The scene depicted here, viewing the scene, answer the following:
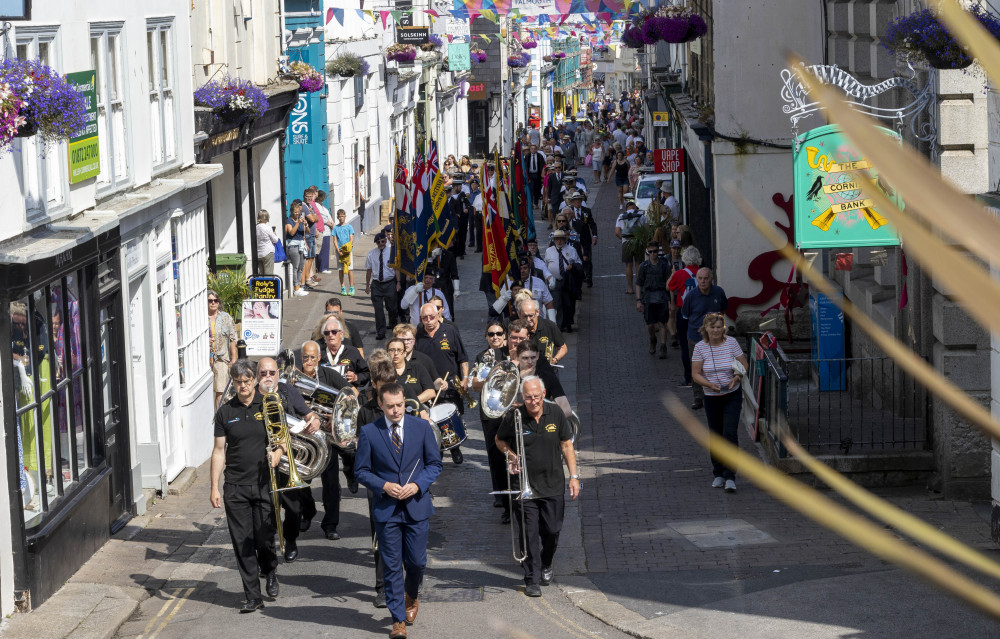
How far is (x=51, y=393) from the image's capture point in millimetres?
10133

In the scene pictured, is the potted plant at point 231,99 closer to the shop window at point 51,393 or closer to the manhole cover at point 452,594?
the shop window at point 51,393

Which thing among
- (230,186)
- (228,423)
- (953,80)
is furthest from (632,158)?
(228,423)

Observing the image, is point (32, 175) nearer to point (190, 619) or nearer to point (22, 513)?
point (22, 513)

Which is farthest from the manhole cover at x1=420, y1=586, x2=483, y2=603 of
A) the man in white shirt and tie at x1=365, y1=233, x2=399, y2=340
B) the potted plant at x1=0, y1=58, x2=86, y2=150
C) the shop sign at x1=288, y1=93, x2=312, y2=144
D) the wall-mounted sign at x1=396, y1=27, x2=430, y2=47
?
the wall-mounted sign at x1=396, y1=27, x2=430, y2=47

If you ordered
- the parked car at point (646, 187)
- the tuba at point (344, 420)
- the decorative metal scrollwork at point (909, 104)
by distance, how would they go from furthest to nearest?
the parked car at point (646, 187)
the decorative metal scrollwork at point (909, 104)
the tuba at point (344, 420)

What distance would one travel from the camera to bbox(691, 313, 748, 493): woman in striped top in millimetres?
12195

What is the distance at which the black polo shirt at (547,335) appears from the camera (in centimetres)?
1273

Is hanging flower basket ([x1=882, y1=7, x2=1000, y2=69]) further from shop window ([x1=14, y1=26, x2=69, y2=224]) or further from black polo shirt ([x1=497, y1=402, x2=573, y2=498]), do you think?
shop window ([x1=14, y1=26, x2=69, y2=224])

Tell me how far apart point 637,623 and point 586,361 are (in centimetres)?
1151

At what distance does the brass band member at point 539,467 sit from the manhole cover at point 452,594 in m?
0.39

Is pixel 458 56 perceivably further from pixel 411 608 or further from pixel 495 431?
pixel 411 608

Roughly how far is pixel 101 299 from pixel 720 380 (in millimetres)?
5622

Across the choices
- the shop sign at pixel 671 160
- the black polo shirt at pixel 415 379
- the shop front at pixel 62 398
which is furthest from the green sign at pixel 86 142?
the shop sign at pixel 671 160

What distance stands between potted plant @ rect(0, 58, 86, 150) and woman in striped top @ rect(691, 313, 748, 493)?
5.98m
